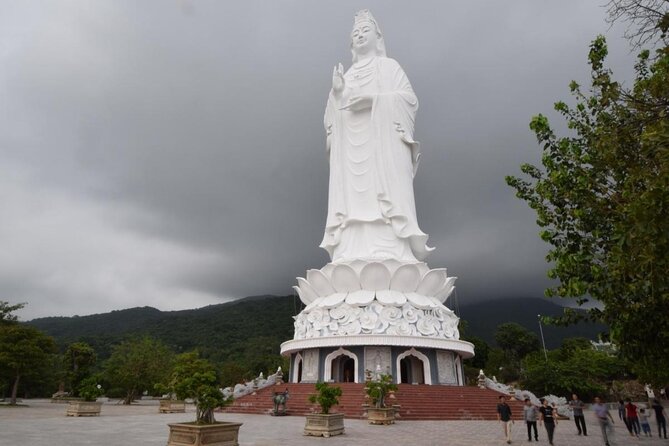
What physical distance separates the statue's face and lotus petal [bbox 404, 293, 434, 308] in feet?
53.3

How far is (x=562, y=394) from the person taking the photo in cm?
2841

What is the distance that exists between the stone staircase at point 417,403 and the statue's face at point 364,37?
20.9 m

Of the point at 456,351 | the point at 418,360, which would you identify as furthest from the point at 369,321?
the point at 456,351

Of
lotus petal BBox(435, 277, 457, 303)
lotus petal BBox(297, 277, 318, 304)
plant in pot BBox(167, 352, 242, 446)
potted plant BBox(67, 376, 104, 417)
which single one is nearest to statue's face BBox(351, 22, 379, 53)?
lotus petal BBox(297, 277, 318, 304)

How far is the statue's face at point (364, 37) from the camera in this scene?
2956 cm

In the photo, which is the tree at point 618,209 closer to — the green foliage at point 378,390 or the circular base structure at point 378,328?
the green foliage at point 378,390

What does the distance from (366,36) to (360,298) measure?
17230mm

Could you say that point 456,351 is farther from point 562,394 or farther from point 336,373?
point 562,394

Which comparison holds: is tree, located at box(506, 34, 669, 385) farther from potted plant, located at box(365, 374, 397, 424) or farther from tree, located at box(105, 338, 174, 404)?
tree, located at box(105, 338, 174, 404)

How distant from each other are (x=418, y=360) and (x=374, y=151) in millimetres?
11638

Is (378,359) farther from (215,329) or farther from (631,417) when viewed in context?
(215,329)

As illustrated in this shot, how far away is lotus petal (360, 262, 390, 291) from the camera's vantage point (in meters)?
22.5

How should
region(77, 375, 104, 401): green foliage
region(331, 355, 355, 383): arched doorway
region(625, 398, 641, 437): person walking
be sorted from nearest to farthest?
region(625, 398, 641, 437): person walking, region(77, 375, 104, 401): green foliage, region(331, 355, 355, 383): arched doorway

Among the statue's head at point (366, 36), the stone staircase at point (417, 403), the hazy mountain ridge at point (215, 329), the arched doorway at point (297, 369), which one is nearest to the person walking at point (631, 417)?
the stone staircase at point (417, 403)
